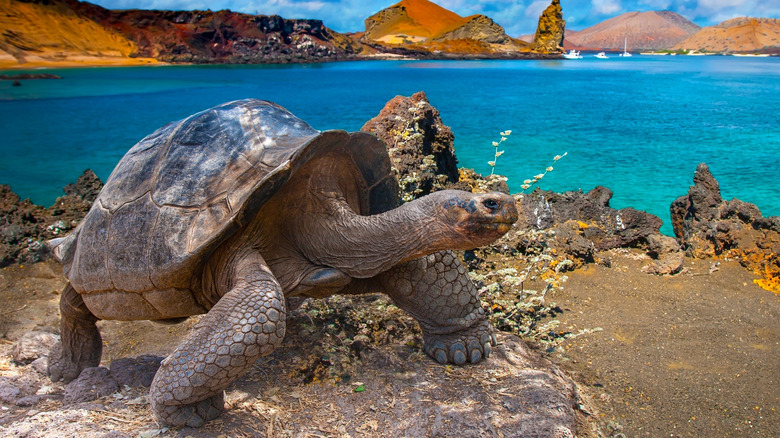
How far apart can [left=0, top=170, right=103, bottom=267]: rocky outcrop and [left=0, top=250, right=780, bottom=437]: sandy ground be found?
1100 millimetres

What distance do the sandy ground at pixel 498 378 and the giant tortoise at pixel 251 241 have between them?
29 centimetres

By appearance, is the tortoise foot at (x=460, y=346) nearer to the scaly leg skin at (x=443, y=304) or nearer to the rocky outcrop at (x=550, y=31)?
the scaly leg skin at (x=443, y=304)

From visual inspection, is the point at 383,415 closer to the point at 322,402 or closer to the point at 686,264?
the point at 322,402

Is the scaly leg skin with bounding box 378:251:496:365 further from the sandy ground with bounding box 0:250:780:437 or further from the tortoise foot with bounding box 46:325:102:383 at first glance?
the tortoise foot with bounding box 46:325:102:383

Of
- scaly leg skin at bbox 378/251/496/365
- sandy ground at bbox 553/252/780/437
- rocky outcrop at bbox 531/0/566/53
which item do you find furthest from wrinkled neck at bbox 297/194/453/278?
rocky outcrop at bbox 531/0/566/53

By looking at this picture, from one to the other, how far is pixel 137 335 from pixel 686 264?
5886mm

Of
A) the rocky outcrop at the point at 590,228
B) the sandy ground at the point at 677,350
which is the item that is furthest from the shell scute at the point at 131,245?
the rocky outcrop at the point at 590,228

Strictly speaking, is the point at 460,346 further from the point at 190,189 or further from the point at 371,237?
the point at 190,189

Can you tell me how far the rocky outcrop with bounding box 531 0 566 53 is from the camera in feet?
418

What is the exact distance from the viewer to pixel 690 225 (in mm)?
6355

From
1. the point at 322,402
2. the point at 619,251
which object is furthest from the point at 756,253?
the point at 322,402

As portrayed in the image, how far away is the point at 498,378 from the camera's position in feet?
9.92

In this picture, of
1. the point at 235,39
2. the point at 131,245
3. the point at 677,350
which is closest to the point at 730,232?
the point at 677,350

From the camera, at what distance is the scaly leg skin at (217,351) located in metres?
2.29
